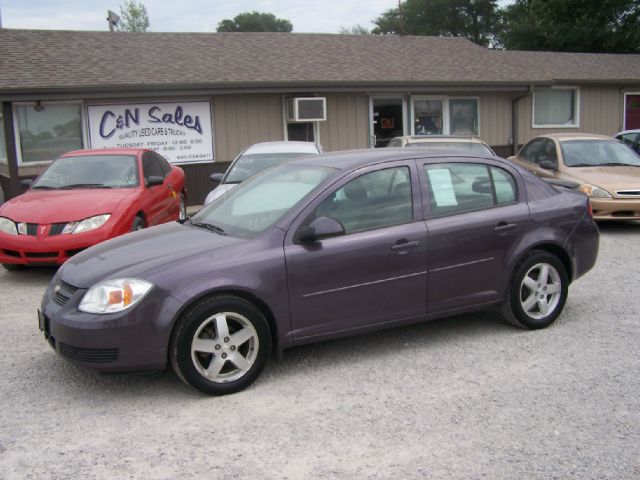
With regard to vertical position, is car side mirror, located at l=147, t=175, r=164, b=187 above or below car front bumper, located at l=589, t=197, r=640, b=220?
above

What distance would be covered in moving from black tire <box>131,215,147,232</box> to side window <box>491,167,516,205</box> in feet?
14.4

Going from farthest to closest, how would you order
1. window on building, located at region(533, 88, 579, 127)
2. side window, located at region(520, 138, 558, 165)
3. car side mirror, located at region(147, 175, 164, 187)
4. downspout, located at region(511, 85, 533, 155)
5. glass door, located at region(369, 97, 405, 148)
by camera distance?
window on building, located at region(533, 88, 579, 127)
downspout, located at region(511, 85, 533, 155)
glass door, located at region(369, 97, 405, 148)
side window, located at region(520, 138, 558, 165)
car side mirror, located at region(147, 175, 164, 187)

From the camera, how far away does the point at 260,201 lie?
5.01 metres

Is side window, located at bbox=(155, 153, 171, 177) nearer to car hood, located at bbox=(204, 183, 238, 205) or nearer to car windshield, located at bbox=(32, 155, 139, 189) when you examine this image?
car hood, located at bbox=(204, 183, 238, 205)

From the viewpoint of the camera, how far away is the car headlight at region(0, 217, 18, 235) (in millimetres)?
7297

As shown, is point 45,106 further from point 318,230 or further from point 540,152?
point 318,230

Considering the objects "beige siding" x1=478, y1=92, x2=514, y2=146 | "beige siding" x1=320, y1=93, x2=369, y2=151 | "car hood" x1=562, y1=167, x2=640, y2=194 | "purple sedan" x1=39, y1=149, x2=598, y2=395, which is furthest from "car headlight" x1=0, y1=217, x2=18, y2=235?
"beige siding" x1=478, y1=92, x2=514, y2=146

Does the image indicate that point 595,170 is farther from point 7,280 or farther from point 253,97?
point 7,280

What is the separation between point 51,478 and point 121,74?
1161 centimetres

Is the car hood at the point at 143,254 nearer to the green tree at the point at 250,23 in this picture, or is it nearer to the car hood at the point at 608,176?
the car hood at the point at 608,176

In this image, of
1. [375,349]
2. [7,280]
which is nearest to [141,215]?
[7,280]

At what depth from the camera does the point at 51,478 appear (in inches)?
125

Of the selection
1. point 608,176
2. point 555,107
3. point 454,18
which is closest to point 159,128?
point 608,176

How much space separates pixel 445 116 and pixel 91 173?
10.9 m
